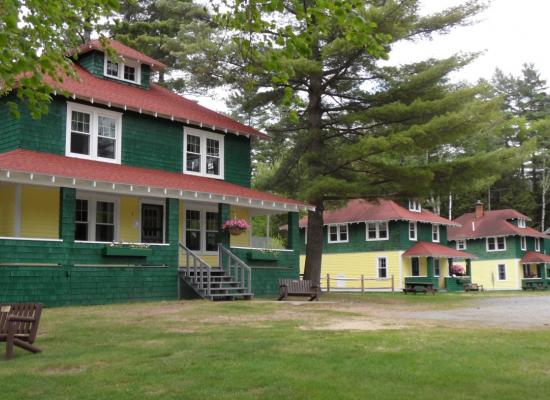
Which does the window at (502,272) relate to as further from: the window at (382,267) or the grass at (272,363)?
the grass at (272,363)

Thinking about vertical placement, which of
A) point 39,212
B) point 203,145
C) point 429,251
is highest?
point 203,145

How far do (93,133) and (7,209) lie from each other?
367cm

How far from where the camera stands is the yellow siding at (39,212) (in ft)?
60.2

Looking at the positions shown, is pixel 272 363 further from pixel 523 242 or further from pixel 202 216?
pixel 523 242

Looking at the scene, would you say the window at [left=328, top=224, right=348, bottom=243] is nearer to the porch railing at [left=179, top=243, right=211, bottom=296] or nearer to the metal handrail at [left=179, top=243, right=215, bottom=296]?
the porch railing at [left=179, top=243, right=211, bottom=296]

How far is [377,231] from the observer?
142 ft

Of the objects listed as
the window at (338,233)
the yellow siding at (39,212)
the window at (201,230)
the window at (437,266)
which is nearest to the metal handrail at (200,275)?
the window at (201,230)

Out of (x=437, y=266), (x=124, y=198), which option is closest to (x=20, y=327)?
(x=124, y=198)

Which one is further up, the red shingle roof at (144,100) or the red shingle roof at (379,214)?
the red shingle roof at (144,100)

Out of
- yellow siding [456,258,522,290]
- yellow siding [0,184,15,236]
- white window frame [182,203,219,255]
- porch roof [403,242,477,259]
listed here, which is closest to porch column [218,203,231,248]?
white window frame [182,203,219,255]

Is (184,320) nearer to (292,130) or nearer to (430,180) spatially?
(430,180)

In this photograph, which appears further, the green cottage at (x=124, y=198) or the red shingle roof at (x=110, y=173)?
the green cottage at (x=124, y=198)

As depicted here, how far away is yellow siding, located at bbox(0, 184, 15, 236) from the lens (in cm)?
1812

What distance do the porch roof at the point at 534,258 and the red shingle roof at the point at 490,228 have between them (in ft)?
5.48
